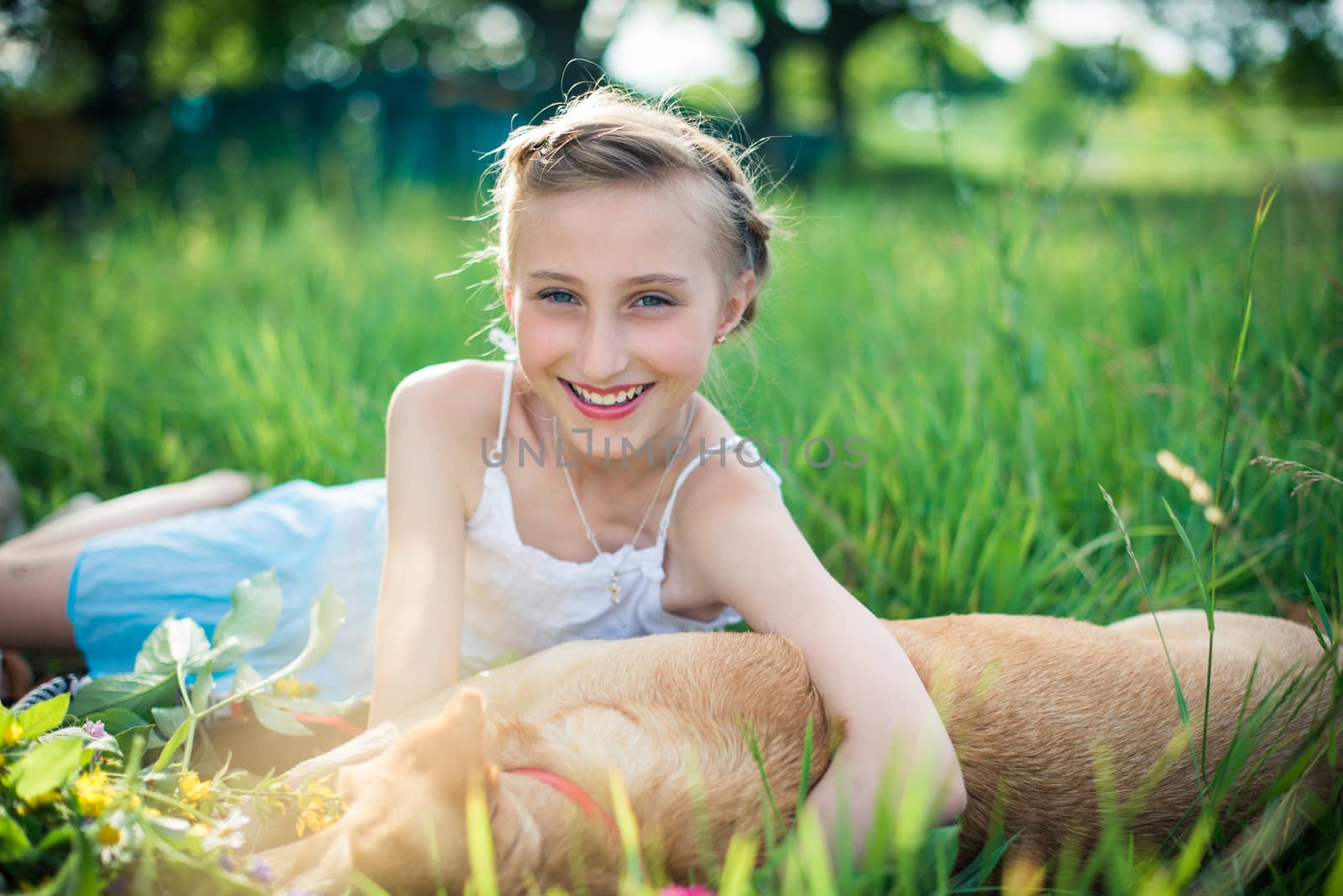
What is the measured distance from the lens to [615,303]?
1700 millimetres

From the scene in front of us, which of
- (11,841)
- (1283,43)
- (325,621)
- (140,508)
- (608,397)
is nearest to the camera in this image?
(11,841)

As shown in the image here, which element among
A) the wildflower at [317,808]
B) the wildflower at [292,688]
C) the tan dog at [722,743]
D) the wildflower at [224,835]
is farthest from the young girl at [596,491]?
the wildflower at [224,835]

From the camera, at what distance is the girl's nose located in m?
1.68

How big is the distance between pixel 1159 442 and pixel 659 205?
1824 mm

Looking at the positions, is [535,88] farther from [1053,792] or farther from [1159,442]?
[1053,792]

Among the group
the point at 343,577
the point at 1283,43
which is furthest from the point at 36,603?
the point at 1283,43

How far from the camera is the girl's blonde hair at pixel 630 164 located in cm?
172

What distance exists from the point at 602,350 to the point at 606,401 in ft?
0.47

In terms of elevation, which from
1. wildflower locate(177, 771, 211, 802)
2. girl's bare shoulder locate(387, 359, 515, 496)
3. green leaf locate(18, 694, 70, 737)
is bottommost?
wildflower locate(177, 771, 211, 802)

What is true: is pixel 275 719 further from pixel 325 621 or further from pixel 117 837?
pixel 117 837

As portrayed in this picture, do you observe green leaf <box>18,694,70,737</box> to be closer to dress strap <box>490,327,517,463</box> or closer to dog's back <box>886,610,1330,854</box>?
dress strap <box>490,327,517,463</box>

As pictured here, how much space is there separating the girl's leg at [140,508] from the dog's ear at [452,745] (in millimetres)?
1786

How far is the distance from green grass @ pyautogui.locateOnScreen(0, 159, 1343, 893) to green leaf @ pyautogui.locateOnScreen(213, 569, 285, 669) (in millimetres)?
1097

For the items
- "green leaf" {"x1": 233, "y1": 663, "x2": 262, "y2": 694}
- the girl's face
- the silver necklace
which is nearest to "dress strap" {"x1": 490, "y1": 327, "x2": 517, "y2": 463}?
the silver necklace
